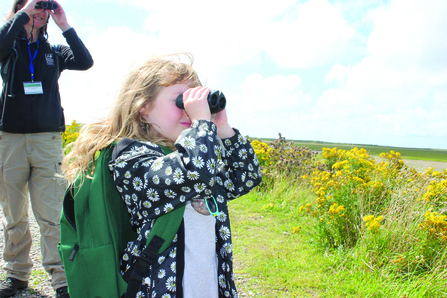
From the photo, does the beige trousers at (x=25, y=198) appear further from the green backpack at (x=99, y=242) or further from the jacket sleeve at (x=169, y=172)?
the jacket sleeve at (x=169, y=172)

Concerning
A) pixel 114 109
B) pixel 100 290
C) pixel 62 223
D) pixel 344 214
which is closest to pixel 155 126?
pixel 114 109

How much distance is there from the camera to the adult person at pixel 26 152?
2.54 m

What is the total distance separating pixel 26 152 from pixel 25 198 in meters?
0.41

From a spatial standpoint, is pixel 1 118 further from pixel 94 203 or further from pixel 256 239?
pixel 256 239

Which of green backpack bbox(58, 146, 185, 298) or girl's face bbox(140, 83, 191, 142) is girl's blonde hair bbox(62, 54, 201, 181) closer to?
girl's face bbox(140, 83, 191, 142)

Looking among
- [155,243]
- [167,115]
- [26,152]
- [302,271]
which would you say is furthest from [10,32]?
[302,271]

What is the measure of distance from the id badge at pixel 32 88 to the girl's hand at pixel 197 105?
1.90 m

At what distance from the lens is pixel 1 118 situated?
100 inches

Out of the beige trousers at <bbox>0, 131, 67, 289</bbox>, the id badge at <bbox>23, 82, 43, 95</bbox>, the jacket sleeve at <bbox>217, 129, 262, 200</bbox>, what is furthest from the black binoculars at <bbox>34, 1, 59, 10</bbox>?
the jacket sleeve at <bbox>217, 129, 262, 200</bbox>

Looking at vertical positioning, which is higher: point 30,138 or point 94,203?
point 30,138

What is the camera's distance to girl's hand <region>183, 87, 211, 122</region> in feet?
4.58

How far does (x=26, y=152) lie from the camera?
2613 mm

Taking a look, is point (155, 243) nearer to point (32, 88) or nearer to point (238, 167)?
point (238, 167)

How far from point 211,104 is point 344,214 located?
255 cm
